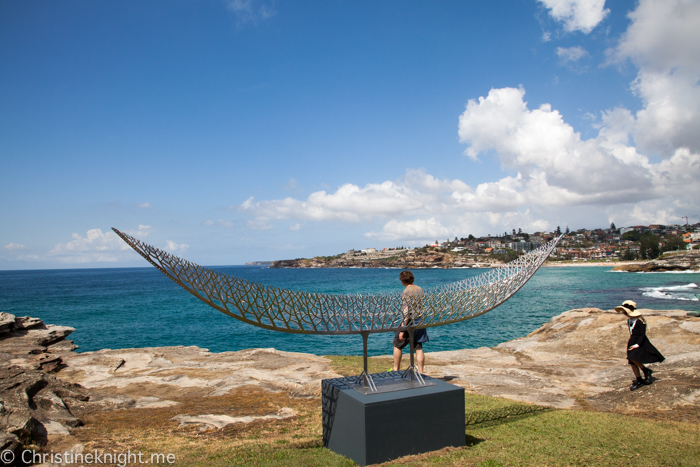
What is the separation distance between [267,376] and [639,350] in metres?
10.4

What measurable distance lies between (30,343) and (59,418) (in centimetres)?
1310

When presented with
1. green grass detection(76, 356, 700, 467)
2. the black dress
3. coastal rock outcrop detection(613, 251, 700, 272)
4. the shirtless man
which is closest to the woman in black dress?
the black dress

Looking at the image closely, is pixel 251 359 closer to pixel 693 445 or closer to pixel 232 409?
pixel 232 409

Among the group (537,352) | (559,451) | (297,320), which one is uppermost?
(297,320)

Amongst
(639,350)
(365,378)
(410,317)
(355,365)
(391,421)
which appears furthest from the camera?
(355,365)

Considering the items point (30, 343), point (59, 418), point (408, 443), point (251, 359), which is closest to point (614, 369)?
point (408, 443)

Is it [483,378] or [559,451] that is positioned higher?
[559,451]

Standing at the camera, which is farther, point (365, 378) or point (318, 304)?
point (318, 304)

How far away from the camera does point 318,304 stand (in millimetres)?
7078

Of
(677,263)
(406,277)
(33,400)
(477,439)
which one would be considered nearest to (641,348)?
(477,439)

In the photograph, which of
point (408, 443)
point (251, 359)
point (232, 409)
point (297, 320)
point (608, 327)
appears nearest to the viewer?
point (408, 443)

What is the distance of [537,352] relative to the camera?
621 inches

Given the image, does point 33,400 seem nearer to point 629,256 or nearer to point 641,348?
point 641,348

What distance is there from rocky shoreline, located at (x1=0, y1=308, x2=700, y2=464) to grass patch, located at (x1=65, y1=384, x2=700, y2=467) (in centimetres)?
41
